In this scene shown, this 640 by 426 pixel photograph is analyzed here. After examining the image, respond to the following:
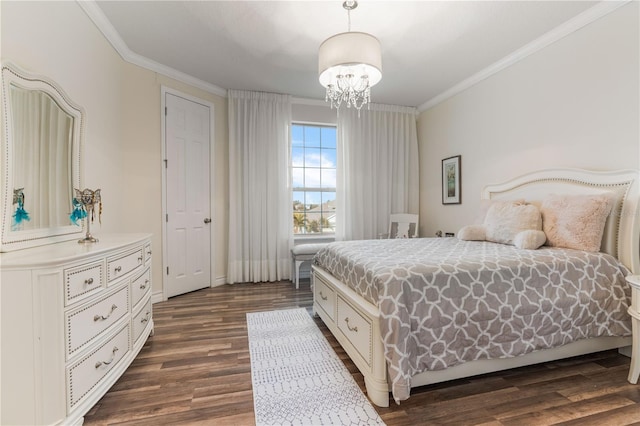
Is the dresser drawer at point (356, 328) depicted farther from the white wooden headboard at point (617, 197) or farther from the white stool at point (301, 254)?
the white wooden headboard at point (617, 197)

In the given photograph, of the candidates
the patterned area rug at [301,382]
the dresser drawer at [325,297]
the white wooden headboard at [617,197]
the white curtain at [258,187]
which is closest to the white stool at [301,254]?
the white curtain at [258,187]

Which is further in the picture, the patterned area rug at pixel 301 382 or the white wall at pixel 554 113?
the white wall at pixel 554 113

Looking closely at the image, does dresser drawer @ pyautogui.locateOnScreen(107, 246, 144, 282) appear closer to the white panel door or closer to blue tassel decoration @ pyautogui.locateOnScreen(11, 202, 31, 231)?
blue tassel decoration @ pyautogui.locateOnScreen(11, 202, 31, 231)

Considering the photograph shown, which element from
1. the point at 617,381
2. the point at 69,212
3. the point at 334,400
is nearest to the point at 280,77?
the point at 69,212

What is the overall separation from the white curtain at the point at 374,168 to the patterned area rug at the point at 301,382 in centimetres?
218

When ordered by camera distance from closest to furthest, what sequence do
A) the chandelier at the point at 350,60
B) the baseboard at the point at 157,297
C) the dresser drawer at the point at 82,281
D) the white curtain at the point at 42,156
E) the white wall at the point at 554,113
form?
the dresser drawer at the point at 82,281, the white curtain at the point at 42,156, the chandelier at the point at 350,60, the white wall at the point at 554,113, the baseboard at the point at 157,297

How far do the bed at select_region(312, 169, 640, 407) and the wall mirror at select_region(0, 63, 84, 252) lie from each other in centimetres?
190

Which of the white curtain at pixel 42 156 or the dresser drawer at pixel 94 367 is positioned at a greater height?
the white curtain at pixel 42 156

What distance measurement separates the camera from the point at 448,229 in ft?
13.3

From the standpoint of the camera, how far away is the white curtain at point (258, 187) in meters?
3.97

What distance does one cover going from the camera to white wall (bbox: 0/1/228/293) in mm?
1753

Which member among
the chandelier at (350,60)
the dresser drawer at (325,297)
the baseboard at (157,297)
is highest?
the chandelier at (350,60)

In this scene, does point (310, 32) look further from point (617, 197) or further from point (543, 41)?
point (617, 197)

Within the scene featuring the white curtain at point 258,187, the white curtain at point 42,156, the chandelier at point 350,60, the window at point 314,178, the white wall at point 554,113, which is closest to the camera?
the white curtain at point 42,156
